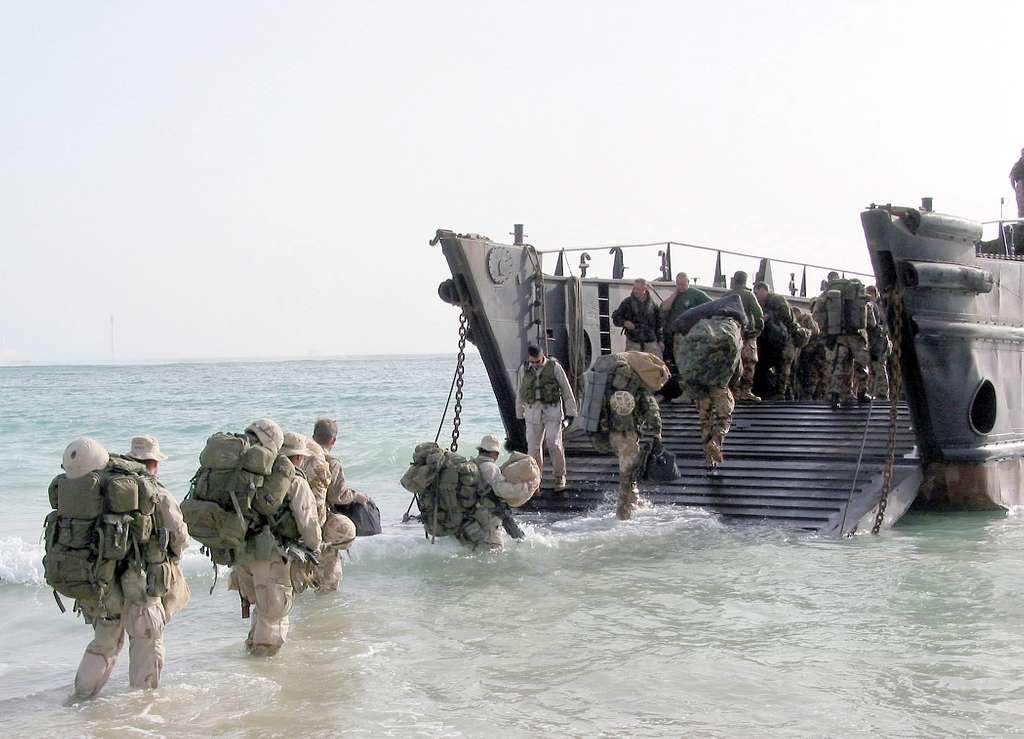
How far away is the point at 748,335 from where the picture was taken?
42.9 ft

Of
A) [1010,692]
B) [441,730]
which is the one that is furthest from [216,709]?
[1010,692]

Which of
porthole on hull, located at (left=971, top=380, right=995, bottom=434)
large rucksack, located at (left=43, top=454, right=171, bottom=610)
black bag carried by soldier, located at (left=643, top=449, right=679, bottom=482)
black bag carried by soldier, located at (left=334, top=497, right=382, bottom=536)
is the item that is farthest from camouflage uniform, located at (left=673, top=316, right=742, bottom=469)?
large rucksack, located at (left=43, top=454, right=171, bottom=610)

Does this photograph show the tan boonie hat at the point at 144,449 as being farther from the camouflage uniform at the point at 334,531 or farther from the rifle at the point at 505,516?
the rifle at the point at 505,516

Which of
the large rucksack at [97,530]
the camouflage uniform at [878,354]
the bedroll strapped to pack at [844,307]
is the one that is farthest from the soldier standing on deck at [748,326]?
the large rucksack at [97,530]

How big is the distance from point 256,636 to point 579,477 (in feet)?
19.4

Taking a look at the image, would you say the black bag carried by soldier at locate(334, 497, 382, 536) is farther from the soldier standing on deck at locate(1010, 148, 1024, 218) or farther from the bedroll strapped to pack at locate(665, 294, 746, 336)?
the soldier standing on deck at locate(1010, 148, 1024, 218)

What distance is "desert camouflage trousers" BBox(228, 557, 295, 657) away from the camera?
668cm

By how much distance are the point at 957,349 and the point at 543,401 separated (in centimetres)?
394

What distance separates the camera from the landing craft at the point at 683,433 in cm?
1120

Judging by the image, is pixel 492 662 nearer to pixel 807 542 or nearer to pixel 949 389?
pixel 807 542

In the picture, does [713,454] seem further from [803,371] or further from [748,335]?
[803,371]

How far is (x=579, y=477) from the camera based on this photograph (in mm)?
12445

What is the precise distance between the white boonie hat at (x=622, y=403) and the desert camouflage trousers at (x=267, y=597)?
4.55 metres

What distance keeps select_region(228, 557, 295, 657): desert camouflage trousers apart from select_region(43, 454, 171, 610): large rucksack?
3.13 ft
